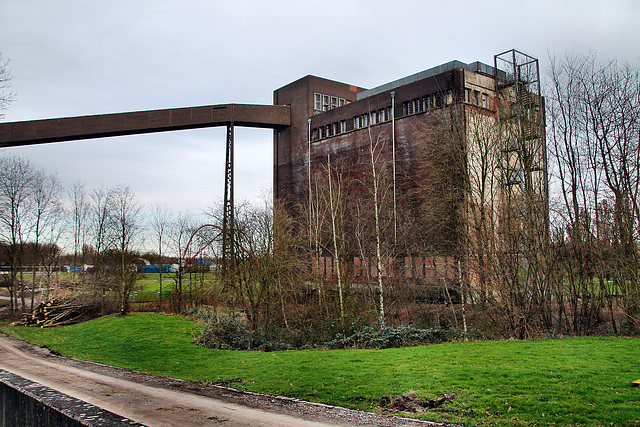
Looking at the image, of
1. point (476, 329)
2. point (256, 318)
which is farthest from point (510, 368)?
point (256, 318)

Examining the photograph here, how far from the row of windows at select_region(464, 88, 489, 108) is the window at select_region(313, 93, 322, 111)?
19325 mm

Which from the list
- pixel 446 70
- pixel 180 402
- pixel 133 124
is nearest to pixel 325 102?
pixel 446 70

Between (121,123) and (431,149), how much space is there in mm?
29275

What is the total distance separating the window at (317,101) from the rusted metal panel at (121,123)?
673cm

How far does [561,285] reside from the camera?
750 inches

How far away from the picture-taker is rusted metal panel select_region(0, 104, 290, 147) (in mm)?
39344

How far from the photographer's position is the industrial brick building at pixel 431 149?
864 inches

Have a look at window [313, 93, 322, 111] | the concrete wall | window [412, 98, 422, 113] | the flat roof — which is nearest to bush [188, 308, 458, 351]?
the concrete wall

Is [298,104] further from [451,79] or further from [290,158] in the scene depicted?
[451,79]

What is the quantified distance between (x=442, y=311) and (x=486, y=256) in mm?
4368

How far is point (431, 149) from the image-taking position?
1073 inches

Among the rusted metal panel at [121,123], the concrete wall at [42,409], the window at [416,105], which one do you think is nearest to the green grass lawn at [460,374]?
the concrete wall at [42,409]

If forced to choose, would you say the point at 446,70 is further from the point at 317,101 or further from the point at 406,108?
the point at 317,101

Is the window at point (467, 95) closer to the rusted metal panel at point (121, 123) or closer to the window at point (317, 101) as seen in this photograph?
the window at point (317, 101)
